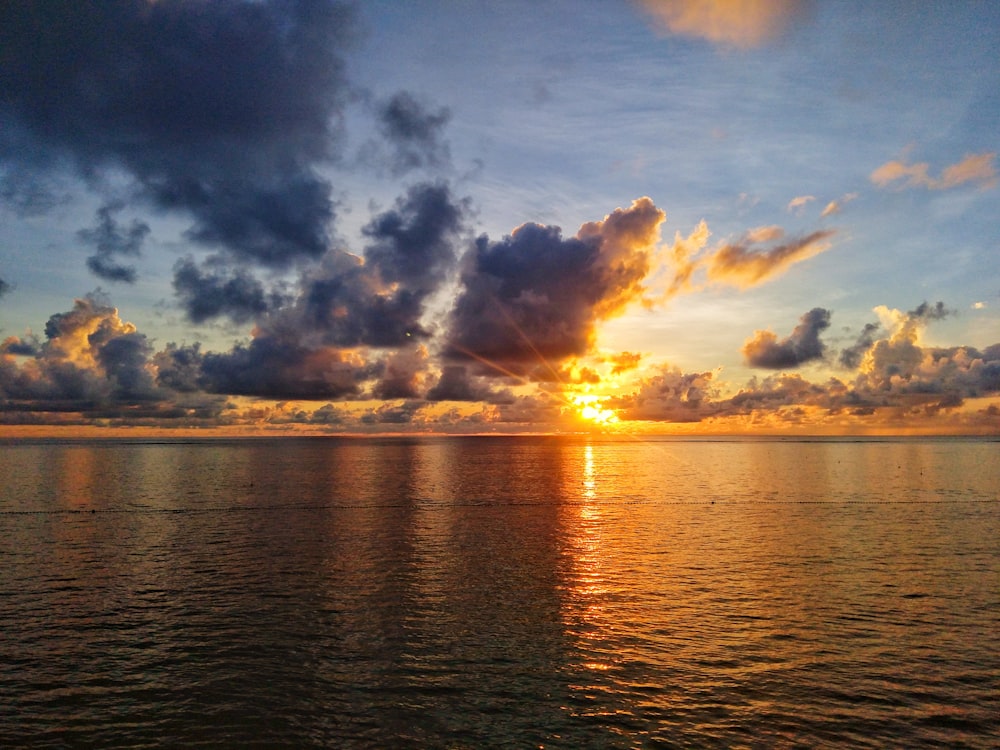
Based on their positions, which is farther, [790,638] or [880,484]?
[880,484]

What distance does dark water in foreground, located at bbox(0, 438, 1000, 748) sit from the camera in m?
23.8

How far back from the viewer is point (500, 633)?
33.7 meters

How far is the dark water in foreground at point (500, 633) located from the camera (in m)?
23.8

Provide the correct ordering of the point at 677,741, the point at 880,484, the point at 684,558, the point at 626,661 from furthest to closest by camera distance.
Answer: the point at 880,484, the point at 684,558, the point at 626,661, the point at 677,741

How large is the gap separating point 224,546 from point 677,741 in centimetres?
4716

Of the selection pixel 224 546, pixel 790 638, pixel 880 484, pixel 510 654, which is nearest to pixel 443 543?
pixel 224 546

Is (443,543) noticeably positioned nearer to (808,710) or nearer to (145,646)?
(145,646)

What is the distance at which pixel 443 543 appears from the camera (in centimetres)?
6019

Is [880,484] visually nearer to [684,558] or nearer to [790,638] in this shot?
[684,558]

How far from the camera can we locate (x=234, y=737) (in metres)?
23.0

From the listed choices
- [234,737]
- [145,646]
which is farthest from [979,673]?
[145,646]

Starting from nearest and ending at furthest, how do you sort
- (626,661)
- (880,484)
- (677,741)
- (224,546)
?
1. (677,741)
2. (626,661)
3. (224,546)
4. (880,484)

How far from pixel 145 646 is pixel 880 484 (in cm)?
12845

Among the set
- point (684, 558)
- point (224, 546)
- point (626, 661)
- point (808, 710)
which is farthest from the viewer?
point (224, 546)
